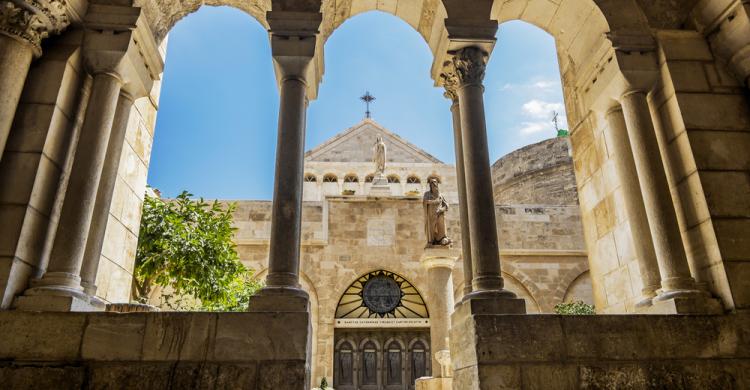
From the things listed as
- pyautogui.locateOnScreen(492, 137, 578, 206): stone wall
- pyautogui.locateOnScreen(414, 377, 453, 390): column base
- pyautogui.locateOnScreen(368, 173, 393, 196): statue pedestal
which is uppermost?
pyautogui.locateOnScreen(492, 137, 578, 206): stone wall

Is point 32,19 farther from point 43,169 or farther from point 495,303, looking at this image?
point 495,303

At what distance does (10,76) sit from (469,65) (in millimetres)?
3709

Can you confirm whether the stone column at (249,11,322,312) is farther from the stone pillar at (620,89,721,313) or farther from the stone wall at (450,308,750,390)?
the stone pillar at (620,89,721,313)

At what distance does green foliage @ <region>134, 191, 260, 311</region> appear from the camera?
7473 mm

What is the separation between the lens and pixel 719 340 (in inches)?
145

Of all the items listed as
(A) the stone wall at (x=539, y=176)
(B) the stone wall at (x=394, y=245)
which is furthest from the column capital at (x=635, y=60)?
(A) the stone wall at (x=539, y=176)

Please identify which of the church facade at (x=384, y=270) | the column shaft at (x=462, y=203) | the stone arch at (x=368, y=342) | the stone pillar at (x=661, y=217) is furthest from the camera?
the stone arch at (x=368, y=342)

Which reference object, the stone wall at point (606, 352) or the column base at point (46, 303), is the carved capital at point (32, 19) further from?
the stone wall at point (606, 352)

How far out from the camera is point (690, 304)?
3805 millimetres

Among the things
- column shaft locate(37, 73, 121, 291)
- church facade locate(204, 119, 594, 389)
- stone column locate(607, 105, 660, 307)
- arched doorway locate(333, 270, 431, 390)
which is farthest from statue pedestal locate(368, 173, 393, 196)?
→ column shaft locate(37, 73, 121, 291)

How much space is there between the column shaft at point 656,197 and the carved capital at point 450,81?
1550mm

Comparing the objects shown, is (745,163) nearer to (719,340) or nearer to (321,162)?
(719,340)

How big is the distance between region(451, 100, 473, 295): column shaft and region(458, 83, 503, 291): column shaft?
44 cm

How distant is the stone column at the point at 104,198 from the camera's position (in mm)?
3988
